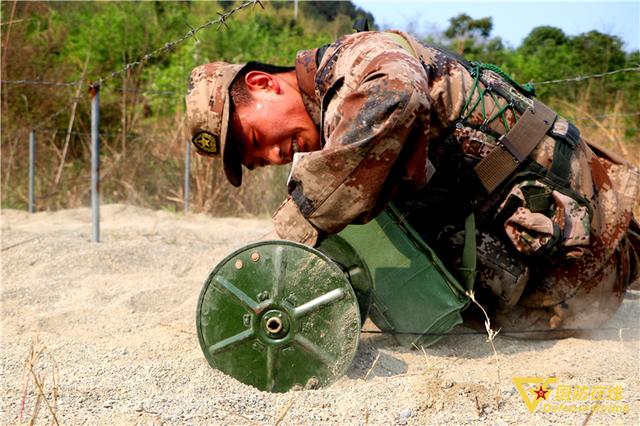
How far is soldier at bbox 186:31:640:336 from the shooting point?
198cm

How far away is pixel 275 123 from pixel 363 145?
577 mm

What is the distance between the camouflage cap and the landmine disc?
46 centimetres

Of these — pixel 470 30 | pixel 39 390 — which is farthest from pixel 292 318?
pixel 470 30

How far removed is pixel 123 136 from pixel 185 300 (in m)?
5.41

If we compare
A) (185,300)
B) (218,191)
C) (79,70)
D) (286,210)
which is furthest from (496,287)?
(79,70)

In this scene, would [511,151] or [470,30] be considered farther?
[470,30]

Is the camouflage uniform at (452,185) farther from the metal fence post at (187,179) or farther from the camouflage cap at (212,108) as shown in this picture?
the metal fence post at (187,179)

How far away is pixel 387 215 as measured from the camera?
8.27 feet

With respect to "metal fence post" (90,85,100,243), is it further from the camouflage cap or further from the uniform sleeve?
the uniform sleeve

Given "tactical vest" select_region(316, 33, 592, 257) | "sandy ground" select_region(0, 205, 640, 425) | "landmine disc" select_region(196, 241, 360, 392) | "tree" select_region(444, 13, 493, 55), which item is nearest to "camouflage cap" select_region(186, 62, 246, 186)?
"tactical vest" select_region(316, 33, 592, 257)

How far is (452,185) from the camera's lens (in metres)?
2.53

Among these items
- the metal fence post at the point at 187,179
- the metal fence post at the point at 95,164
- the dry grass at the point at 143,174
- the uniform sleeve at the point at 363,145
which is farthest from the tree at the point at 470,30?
the uniform sleeve at the point at 363,145

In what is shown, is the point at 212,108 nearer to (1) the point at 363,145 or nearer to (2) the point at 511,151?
(1) the point at 363,145

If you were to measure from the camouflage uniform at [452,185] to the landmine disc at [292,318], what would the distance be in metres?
0.12
